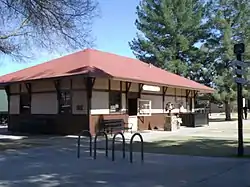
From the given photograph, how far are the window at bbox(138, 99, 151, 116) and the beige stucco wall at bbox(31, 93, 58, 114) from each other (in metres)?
5.63

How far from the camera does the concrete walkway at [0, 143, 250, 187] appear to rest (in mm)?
9000

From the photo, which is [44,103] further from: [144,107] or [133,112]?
[144,107]

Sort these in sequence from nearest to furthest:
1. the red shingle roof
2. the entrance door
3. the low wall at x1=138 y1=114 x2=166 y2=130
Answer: the red shingle roof → the entrance door → the low wall at x1=138 y1=114 x2=166 y2=130

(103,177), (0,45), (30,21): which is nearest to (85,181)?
(103,177)

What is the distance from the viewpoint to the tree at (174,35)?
42594 millimetres

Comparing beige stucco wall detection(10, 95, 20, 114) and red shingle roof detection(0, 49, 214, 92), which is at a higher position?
red shingle roof detection(0, 49, 214, 92)

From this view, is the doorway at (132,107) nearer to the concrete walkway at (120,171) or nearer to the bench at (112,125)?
the bench at (112,125)

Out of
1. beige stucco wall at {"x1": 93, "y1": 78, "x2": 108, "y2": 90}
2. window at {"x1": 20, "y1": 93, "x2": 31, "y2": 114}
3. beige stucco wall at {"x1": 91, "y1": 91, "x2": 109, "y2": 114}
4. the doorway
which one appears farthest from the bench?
window at {"x1": 20, "y1": 93, "x2": 31, "y2": 114}

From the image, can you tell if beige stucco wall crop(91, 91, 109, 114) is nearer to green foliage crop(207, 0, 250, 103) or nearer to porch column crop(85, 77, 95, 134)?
porch column crop(85, 77, 95, 134)

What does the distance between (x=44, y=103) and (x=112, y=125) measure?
175 inches

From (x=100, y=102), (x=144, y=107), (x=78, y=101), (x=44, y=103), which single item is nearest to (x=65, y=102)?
(x=78, y=101)

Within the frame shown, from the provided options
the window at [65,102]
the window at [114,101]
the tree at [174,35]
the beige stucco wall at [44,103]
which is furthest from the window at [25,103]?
the tree at [174,35]

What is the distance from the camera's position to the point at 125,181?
9.16 meters

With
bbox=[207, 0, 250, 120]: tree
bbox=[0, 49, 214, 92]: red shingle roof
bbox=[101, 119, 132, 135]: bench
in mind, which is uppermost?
bbox=[207, 0, 250, 120]: tree
